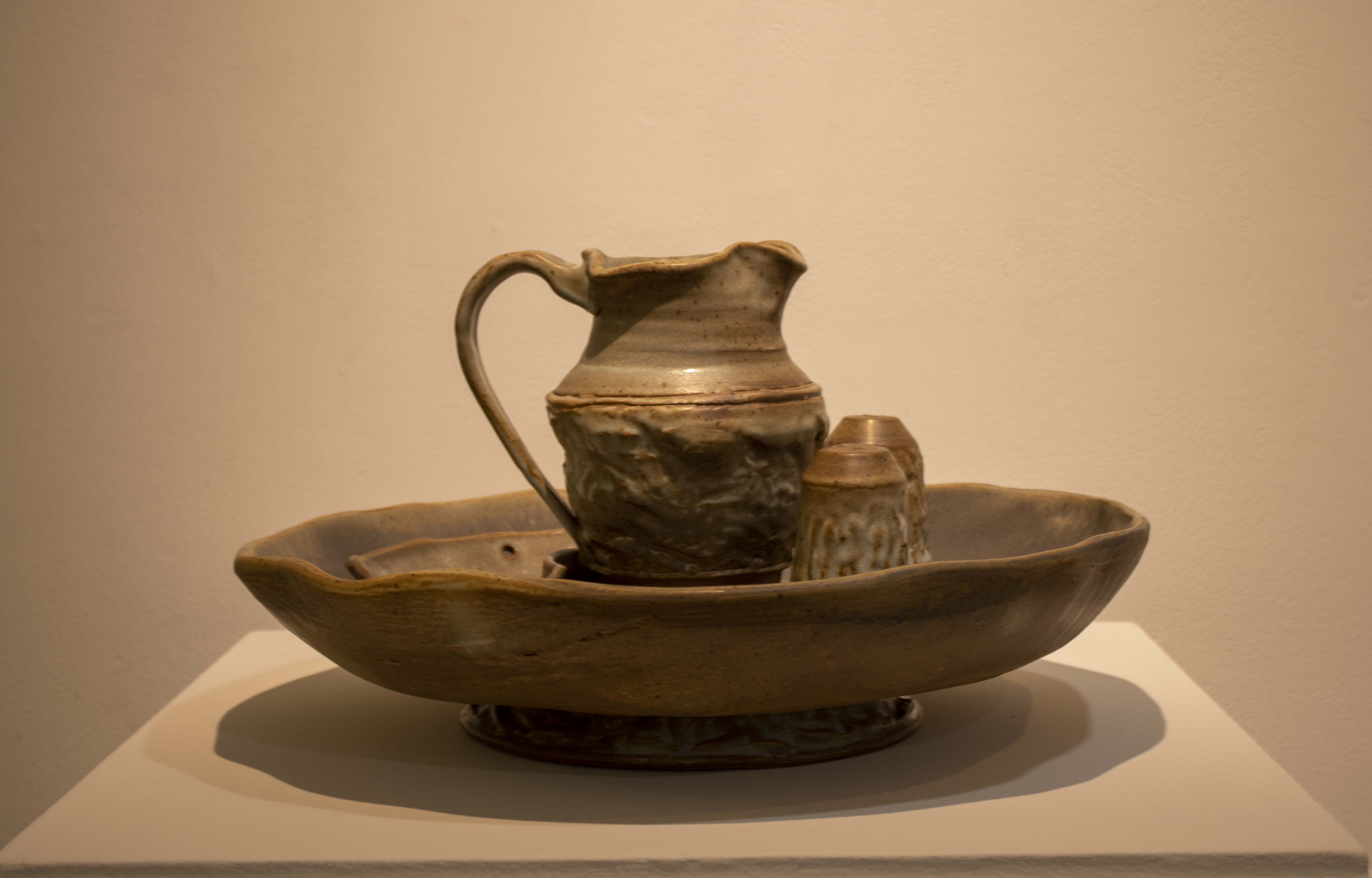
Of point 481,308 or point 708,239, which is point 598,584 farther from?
point 708,239

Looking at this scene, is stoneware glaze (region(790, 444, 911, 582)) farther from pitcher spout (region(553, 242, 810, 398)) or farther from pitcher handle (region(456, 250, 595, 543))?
A: pitcher handle (region(456, 250, 595, 543))

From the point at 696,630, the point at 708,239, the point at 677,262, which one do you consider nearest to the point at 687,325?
the point at 677,262

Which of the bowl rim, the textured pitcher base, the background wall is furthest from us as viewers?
the background wall

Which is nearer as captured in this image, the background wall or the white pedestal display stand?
the white pedestal display stand

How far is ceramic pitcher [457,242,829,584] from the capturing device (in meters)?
0.80

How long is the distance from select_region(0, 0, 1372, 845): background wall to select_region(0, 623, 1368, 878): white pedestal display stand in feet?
1.77

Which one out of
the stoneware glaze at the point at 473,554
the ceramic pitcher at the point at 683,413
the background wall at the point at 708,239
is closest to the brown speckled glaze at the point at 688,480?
the ceramic pitcher at the point at 683,413

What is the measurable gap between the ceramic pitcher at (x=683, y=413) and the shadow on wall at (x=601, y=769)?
15 cm

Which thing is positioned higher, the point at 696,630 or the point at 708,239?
the point at 708,239

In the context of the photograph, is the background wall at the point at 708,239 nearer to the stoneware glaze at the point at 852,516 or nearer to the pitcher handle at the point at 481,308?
the pitcher handle at the point at 481,308

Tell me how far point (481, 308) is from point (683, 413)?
180 millimetres

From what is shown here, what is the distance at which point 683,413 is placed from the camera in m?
0.79

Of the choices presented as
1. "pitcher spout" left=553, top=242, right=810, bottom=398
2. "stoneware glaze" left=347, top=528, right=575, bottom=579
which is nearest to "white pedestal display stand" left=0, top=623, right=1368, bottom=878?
"stoneware glaze" left=347, top=528, right=575, bottom=579

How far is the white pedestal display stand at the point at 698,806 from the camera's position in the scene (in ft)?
2.06
